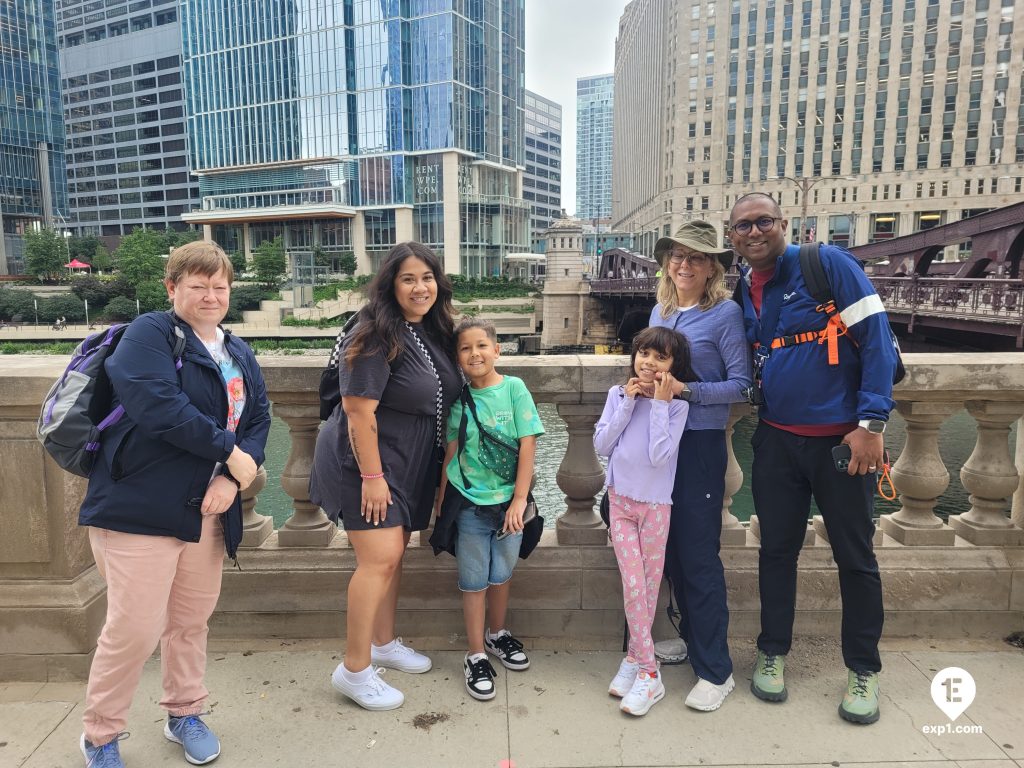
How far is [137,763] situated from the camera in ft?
7.66

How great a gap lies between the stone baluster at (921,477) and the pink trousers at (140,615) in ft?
9.87

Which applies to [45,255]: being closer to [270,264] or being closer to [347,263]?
[270,264]

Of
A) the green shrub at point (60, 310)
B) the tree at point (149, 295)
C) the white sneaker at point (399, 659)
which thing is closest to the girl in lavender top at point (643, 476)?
the white sneaker at point (399, 659)

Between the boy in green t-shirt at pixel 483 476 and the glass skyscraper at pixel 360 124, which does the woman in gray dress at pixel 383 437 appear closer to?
the boy in green t-shirt at pixel 483 476

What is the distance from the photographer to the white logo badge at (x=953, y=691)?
2.58 meters

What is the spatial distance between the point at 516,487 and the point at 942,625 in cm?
213

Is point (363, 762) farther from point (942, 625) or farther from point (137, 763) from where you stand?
point (942, 625)

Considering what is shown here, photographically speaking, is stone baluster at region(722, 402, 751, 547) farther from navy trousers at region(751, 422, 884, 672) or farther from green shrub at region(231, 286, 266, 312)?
green shrub at region(231, 286, 266, 312)

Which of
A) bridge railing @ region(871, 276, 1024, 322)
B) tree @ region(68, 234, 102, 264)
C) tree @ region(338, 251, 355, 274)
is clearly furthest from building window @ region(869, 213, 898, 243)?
tree @ region(68, 234, 102, 264)

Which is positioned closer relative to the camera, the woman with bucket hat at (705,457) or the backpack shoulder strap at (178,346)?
the backpack shoulder strap at (178,346)

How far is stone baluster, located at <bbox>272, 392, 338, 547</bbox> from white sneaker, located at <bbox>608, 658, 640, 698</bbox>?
1.46m

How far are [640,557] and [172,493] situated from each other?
69.0 inches

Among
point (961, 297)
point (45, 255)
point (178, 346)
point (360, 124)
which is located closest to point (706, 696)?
point (178, 346)

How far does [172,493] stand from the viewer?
2.18 m
